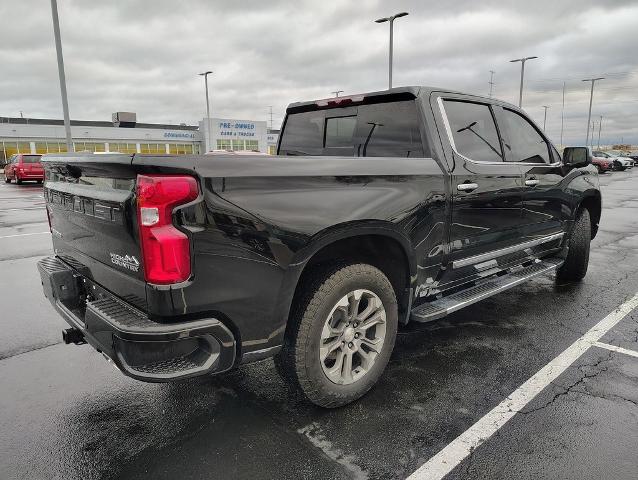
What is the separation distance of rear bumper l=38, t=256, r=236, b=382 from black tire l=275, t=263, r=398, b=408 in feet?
1.36

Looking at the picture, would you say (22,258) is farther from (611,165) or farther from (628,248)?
(611,165)

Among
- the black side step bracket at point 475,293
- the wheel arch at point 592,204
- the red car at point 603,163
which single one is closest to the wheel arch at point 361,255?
the black side step bracket at point 475,293

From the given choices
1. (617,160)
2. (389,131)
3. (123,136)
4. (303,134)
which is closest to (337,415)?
(389,131)

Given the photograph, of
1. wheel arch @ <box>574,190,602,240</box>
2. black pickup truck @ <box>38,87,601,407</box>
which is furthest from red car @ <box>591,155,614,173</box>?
black pickup truck @ <box>38,87,601,407</box>

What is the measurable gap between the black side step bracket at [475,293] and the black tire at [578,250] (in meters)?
0.76

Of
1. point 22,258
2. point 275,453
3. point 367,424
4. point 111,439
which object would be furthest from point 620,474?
point 22,258

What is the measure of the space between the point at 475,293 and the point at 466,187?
0.85 m

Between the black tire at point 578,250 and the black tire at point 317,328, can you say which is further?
the black tire at point 578,250

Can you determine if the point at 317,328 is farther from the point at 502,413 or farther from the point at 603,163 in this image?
the point at 603,163

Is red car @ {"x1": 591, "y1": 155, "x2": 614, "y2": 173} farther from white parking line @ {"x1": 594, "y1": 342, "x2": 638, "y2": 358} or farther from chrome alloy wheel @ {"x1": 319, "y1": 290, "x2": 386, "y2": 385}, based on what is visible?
chrome alloy wheel @ {"x1": 319, "y1": 290, "x2": 386, "y2": 385}

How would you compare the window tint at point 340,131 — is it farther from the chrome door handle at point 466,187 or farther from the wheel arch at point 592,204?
the wheel arch at point 592,204

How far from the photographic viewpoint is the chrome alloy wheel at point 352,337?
2.70 m

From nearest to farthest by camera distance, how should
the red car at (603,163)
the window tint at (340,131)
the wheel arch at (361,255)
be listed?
the wheel arch at (361,255) → the window tint at (340,131) → the red car at (603,163)

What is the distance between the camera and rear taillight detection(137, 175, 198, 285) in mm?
2045
